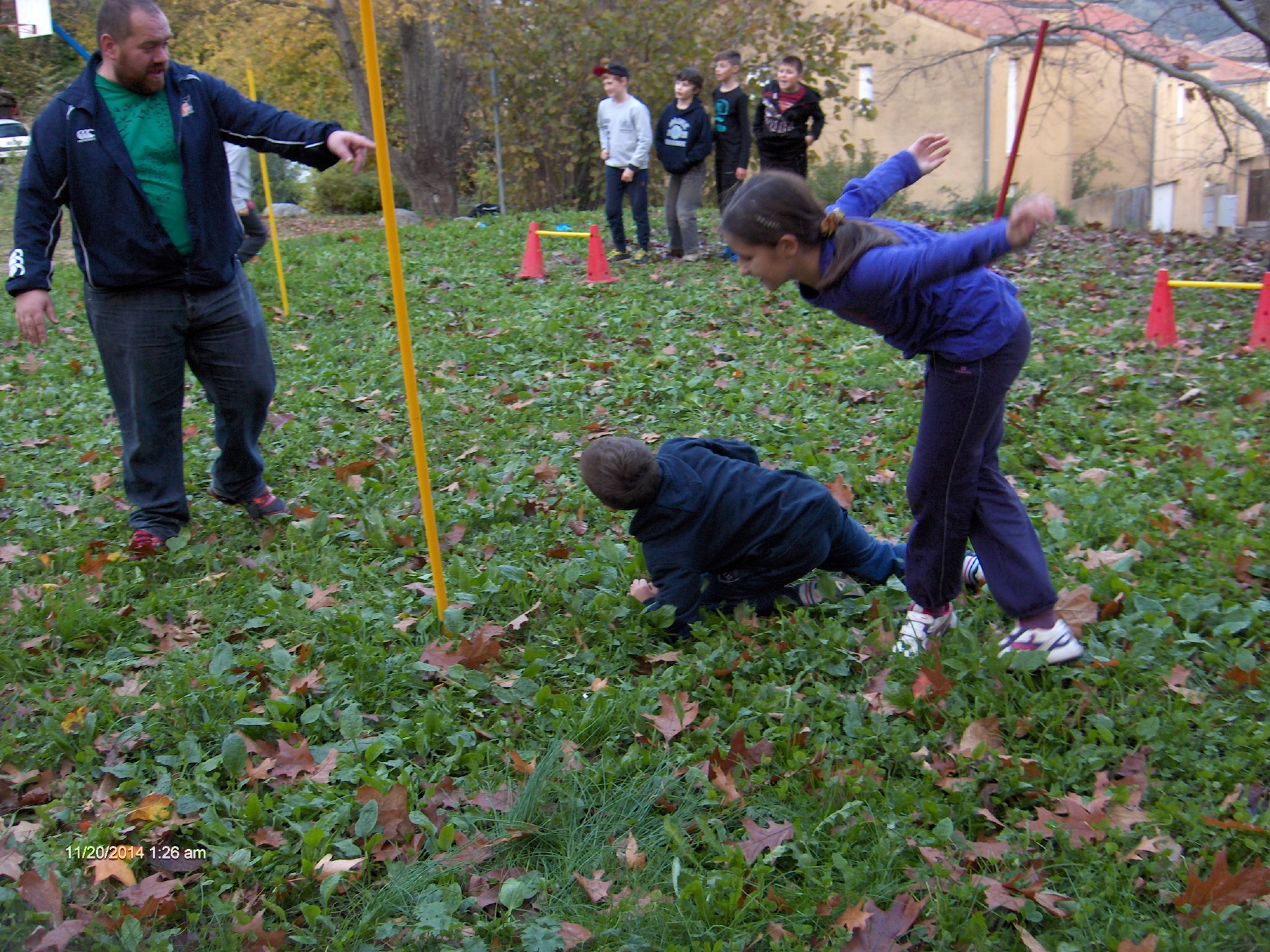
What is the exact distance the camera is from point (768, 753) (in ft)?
9.55

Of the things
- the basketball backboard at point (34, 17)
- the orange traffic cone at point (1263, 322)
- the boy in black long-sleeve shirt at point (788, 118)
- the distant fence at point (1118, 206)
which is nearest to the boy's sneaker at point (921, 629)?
the basketball backboard at point (34, 17)

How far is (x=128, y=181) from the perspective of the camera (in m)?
3.97

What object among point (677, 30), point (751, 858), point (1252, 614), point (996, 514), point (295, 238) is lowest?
point (751, 858)

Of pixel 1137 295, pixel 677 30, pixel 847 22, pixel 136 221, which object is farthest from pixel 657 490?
pixel 847 22

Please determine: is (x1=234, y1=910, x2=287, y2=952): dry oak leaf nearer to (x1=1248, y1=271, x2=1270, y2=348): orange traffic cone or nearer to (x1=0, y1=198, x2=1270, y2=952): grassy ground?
(x1=0, y1=198, x2=1270, y2=952): grassy ground

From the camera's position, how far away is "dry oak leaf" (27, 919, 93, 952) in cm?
230

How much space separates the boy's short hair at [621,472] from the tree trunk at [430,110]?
52.4ft

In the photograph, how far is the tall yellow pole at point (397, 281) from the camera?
10.3 feet

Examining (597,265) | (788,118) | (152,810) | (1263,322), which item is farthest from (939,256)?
(788,118)

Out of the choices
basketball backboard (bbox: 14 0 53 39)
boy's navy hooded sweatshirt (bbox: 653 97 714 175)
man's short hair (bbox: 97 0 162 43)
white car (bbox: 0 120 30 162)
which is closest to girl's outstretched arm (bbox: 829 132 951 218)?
man's short hair (bbox: 97 0 162 43)

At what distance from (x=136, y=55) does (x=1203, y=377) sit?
5.94 metres

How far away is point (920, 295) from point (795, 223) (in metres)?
0.43

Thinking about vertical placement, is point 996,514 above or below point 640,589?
above

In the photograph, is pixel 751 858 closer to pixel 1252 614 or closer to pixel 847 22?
pixel 1252 614
